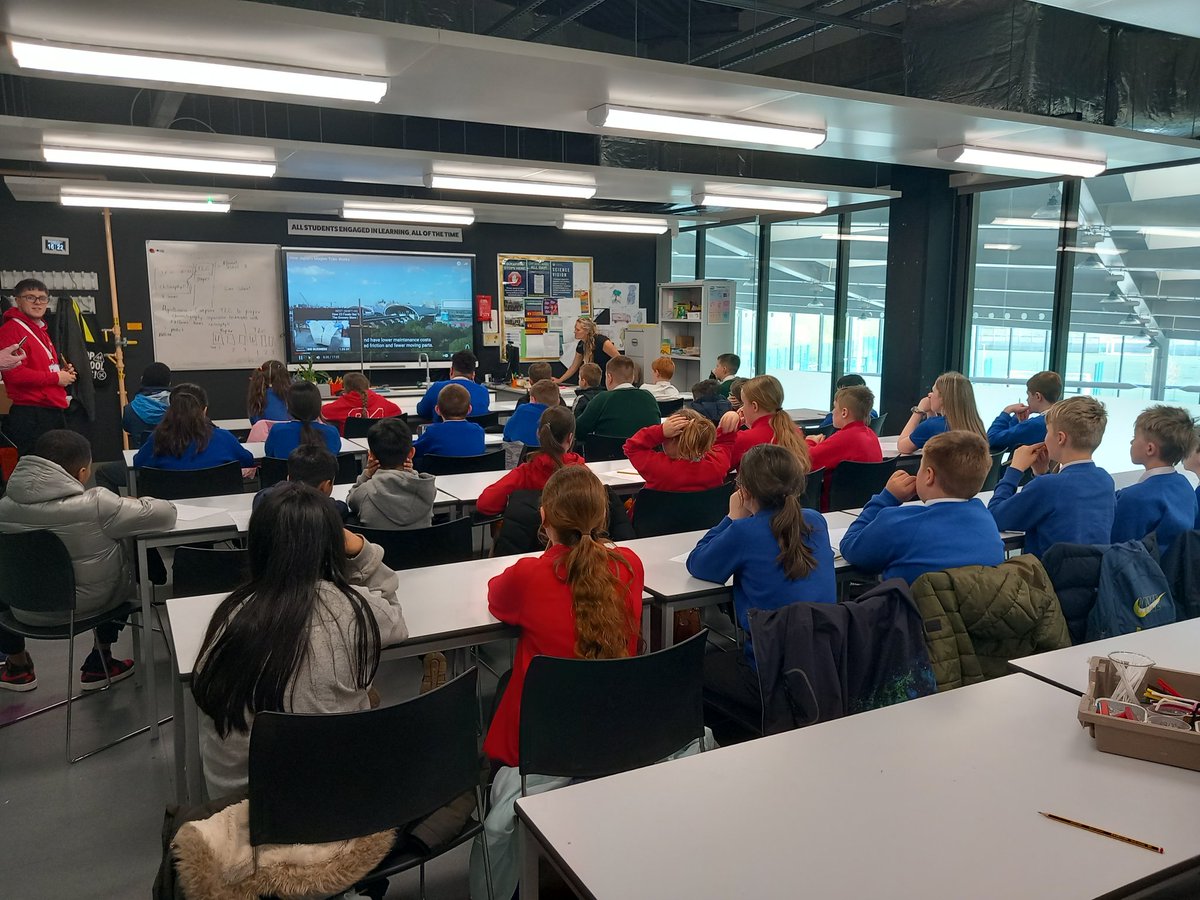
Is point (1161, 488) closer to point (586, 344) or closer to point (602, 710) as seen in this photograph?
point (602, 710)

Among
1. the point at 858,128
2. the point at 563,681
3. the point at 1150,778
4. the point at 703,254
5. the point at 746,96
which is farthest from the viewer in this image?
the point at 703,254

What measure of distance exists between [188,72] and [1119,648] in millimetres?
4055

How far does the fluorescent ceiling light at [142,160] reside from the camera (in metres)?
5.61

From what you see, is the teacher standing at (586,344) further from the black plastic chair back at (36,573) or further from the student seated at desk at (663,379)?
the black plastic chair back at (36,573)

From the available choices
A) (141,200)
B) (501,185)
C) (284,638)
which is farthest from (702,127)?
(141,200)

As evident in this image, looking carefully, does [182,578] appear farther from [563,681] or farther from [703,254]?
[703,254]

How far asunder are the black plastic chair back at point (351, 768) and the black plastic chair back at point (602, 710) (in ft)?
0.60

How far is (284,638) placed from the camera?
1800mm

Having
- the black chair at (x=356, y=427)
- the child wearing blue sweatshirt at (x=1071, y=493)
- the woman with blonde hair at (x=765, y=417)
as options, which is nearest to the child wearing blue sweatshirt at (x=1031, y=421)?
the woman with blonde hair at (x=765, y=417)

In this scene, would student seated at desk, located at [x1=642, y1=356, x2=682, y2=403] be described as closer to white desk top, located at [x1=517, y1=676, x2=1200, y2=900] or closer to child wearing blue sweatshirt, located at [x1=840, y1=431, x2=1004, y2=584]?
child wearing blue sweatshirt, located at [x1=840, y1=431, x2=1004, y2=584]

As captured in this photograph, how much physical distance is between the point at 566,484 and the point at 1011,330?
6687 millimetres

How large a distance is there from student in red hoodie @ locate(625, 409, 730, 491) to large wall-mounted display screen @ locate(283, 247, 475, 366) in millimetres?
6444

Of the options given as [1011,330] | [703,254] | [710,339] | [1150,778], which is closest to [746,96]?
[1150,778]

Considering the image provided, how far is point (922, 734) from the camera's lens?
5.79 feet
